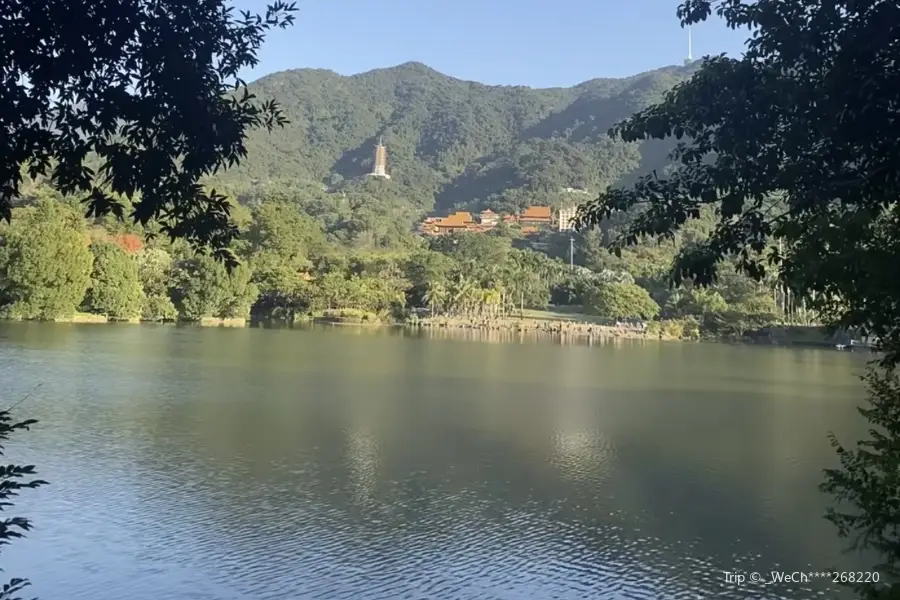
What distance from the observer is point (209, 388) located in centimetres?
1611

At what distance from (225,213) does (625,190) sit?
1.68 m

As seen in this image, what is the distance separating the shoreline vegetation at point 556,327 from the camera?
3991 centimetres

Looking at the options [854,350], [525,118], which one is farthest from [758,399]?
[525,118]

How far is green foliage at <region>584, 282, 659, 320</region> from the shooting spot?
45.4 metres

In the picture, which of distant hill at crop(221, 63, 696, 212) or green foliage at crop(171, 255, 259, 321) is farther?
distant hill at crop(221, 63, 696, 212)

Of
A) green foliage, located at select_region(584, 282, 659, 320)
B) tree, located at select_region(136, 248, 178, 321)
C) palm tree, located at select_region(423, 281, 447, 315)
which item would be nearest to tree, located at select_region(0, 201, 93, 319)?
tree, located at select_region(136, 248, 178, 321)

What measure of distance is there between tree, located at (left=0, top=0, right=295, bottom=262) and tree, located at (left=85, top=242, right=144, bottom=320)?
111 feet

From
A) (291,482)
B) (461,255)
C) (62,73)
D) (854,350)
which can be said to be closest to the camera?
(62,73)

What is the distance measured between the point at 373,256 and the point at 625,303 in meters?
15.5

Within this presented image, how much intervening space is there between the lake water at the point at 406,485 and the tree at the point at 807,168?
12.7ft

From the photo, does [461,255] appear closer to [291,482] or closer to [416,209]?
[291,482]

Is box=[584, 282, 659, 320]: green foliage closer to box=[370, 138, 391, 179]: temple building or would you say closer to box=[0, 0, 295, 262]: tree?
box=[0, 0, 295, 262]: tree

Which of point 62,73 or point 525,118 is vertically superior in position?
point 525,118

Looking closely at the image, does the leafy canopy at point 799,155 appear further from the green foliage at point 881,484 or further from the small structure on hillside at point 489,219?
the small structure on hillside at point 489,219
